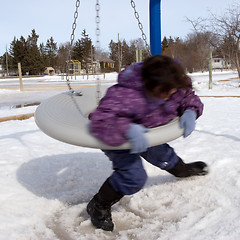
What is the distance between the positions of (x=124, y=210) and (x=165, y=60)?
112 centimetres

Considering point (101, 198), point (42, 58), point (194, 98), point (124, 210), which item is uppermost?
point (42, 58)

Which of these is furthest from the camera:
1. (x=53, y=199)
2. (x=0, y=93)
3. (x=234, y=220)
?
(x=0, y=93)

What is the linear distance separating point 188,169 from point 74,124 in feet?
3.68

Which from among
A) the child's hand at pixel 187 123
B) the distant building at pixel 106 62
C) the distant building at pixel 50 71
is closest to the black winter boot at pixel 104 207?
the child's hand at pixel 187 123

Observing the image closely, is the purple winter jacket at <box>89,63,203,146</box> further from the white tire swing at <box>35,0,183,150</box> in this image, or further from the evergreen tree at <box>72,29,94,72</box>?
the evergreen tree at <box>72,29,94,72</box>

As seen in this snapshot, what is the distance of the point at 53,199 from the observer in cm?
230

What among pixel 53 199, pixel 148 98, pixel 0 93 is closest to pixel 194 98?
pixel 148 98

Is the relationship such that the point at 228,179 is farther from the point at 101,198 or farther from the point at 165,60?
the point at 165,60

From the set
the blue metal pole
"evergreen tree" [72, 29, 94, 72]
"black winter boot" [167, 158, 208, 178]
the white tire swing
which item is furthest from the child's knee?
"evergreen tree" [72, 29, 94, 72]

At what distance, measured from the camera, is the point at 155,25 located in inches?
119

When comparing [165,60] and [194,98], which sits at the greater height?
[165,60]

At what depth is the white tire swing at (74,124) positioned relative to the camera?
159 cm

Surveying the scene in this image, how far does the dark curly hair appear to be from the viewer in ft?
5.18

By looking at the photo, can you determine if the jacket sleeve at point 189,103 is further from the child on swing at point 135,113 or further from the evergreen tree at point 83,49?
the evergreen tree at point 83,49
